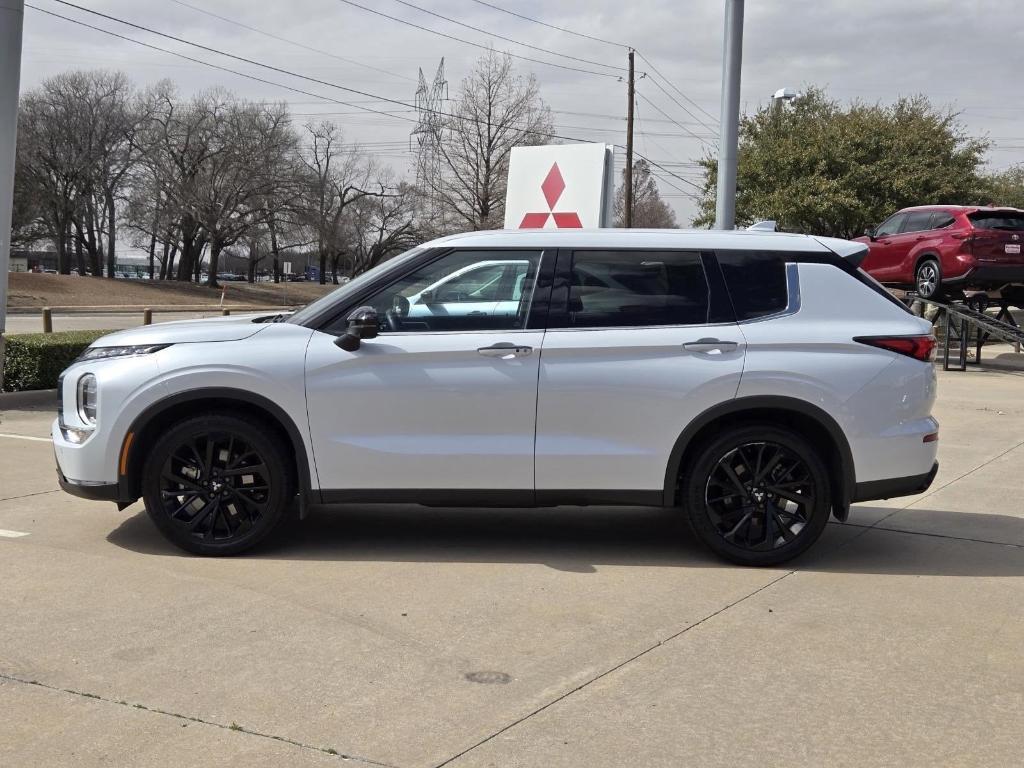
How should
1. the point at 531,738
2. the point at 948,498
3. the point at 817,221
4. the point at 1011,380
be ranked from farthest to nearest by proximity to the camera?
the point at 817,221, the point at 1011,380, the point at 948,498, the point at 531,738

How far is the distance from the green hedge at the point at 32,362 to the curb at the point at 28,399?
16 cm

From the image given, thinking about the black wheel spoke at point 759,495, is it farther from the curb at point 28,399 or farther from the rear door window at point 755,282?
the curb at point 28,399

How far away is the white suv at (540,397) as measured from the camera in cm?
586

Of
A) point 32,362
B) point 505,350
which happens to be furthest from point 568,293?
point 32,362

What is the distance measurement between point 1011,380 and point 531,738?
17344mm

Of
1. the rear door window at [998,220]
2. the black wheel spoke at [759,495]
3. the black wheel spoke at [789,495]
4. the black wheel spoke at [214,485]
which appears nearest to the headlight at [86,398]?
the black wheel spoke at [214,485]

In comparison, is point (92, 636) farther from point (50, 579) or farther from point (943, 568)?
point (943, 568)

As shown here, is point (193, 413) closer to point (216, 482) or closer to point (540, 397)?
point (216, 482)

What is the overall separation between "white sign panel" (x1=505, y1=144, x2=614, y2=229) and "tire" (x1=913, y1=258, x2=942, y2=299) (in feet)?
33.5

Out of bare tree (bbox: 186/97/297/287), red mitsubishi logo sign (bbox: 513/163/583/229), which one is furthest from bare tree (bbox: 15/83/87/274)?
red mitsubishi logo sign (bbox: 513/163/583/229)

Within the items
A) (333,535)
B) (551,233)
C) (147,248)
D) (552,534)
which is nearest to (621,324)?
(551,233)

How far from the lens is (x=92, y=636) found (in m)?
4.67

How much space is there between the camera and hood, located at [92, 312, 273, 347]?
598 centimetres

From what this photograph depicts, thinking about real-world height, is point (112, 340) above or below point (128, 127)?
below
